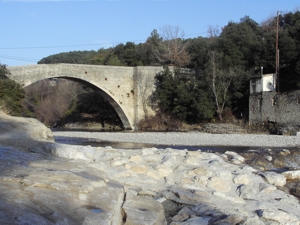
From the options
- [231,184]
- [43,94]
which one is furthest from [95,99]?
[231,184]

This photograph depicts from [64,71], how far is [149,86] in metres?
7.70

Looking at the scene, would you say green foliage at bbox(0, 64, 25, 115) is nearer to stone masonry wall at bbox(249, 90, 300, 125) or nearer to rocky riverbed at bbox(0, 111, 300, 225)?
rocky riverbed at bbox(0, 111, 300, 225)

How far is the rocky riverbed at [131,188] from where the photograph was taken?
375 cm

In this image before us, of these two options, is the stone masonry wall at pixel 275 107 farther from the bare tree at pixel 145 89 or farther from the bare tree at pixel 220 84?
the bare tree at pixel 145 89

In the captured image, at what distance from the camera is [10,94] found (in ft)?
70.9

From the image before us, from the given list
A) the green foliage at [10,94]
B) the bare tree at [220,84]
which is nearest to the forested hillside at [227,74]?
the bare tree at [220,84]

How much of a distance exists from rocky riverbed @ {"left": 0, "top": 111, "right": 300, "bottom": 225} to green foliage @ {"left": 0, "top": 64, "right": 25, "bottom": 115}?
11787 millimetres

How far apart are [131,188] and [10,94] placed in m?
17.7

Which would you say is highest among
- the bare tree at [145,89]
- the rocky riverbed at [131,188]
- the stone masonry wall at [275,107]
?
the bare tree at [145,89]

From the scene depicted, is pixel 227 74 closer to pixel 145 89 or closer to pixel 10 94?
pixel 145 89

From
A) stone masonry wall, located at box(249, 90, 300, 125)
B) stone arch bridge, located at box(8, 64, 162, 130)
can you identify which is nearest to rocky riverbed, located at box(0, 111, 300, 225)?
stone masonry wall, located at box(249, 90, 300, 125)

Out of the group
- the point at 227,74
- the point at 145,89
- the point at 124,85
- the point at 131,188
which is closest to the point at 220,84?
the point at 227,74

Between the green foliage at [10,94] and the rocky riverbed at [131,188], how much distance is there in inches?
464

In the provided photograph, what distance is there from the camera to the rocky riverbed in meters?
3.75
